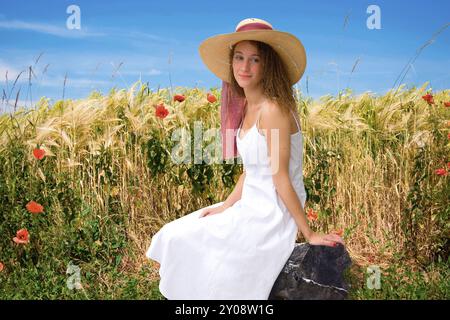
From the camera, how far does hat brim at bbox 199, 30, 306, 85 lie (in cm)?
233

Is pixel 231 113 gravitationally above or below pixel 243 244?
above

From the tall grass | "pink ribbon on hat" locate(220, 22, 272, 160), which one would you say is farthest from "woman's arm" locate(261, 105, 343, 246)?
the tall grass

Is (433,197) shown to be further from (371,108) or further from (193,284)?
(193,284)

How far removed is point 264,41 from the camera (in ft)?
7.75

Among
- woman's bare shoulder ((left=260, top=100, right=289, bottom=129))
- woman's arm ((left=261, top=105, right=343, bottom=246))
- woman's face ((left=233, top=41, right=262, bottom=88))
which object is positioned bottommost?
woman's arm ((left=261, top=105, right=343, bottom=246))

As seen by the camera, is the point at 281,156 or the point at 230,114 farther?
the point at 230,114

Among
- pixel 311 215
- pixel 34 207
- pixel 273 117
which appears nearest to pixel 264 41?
pixel 273 117

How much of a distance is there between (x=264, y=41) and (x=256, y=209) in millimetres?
692

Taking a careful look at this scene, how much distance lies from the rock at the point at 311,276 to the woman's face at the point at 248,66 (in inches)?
28.8

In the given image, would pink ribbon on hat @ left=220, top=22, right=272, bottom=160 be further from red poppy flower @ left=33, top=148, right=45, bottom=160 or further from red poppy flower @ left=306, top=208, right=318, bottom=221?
red poppy flower @ left=33, top=148, right=45, bottom=160

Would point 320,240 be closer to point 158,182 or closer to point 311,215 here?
point 311,215

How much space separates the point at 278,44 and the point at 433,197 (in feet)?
5.63

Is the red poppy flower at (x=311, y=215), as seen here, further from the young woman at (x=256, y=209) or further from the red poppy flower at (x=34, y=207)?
the red poppy flower at (x=34, y=207)

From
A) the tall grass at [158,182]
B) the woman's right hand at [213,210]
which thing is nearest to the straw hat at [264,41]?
the woman's right hand at [213,210]
